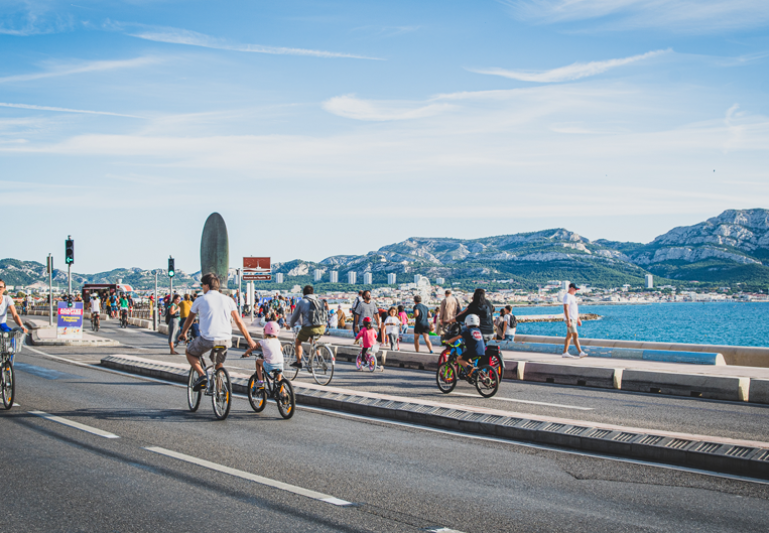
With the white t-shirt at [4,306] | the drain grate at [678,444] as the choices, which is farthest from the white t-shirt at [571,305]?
the white t-shirt at [4,306]

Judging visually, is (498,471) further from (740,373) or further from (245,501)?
(740,373)

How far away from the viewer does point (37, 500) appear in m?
5.82

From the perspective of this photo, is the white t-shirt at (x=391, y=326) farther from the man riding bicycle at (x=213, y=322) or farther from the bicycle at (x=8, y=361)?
the bicycle at (x=8, y=361)

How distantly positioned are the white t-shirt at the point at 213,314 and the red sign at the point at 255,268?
2849cm

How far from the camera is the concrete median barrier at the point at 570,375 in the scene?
1462 centimetres

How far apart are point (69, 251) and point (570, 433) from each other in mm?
27054

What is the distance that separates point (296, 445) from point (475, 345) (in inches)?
219

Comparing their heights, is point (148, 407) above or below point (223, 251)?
below

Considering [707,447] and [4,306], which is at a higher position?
[4,306]

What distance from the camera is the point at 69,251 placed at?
3008 cm

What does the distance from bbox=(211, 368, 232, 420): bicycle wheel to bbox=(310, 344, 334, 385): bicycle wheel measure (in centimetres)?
463

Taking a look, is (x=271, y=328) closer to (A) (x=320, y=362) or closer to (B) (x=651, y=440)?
(A) (x=320, y=362)

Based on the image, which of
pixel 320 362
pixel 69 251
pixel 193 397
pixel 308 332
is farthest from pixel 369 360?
pixel 69 251

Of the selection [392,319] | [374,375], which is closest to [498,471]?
[374,375]
